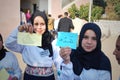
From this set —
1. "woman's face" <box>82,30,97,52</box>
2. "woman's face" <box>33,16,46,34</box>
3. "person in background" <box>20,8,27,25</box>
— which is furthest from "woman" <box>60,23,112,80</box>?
"person in background" <box>20,8,27,25</box>

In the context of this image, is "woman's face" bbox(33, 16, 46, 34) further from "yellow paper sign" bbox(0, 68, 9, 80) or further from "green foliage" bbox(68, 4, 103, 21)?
"green foliage" bbox(68, 4, 103, 21)

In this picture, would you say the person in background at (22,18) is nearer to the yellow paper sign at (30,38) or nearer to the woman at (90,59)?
the yellow paper sign at (30,38)

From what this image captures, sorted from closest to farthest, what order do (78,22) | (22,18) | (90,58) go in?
(90,58) < (22,18) < (78,22)

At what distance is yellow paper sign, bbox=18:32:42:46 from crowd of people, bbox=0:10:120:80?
22 millimetres

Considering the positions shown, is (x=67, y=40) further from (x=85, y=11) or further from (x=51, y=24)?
(x=85, y=11)

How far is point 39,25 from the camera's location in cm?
167

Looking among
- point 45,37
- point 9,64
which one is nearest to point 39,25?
point 45,37

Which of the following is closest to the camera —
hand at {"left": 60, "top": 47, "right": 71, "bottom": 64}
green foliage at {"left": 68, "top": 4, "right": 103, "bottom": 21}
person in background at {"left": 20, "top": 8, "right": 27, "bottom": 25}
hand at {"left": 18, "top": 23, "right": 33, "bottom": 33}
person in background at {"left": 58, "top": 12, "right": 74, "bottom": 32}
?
hand at {"left": 60, "top": 47, "right": 71, "bottom": 64}

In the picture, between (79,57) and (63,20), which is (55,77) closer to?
(79,57)

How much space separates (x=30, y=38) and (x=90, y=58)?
44cm

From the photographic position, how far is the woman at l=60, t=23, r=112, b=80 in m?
1.59

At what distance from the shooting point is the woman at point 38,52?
1.65 metres

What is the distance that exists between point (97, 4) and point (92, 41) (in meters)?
0.57

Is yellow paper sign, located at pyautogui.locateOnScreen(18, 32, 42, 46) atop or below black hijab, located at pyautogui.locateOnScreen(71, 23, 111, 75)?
atop
